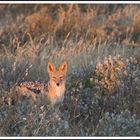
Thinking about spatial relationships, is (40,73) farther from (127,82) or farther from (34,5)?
(34,5)

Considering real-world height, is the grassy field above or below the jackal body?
below

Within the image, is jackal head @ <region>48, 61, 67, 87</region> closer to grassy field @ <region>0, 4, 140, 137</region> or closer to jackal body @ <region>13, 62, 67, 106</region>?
jackal body @ <region>13, 62, 67, 106</region>

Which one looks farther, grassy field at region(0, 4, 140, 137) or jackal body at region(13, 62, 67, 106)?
jackal body at region(13, 62, 67, 106)

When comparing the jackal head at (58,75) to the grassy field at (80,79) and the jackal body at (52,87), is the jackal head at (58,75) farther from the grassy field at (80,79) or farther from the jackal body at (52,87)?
the grassy field at (80,79)

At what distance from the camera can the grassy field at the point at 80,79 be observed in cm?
843

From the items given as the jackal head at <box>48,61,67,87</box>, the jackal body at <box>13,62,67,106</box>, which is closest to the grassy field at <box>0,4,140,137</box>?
the jackal body at <box>13,62,67,106</box>

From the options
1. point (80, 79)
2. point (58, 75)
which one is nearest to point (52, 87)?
point (58, 75)

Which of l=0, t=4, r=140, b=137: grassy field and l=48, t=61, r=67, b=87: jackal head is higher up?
l=48, t=61, r=67, b=87: jackal head

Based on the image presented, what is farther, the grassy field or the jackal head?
the jackal head

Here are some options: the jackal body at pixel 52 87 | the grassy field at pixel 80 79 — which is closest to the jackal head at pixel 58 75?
the jackal body at pixel 52 87

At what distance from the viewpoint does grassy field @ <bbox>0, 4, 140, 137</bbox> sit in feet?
27.7

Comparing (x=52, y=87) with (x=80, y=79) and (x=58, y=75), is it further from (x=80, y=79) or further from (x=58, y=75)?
(x=80, y=79)

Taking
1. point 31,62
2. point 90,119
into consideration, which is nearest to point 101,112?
point 90,119

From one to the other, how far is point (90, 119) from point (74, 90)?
1.61 ft
